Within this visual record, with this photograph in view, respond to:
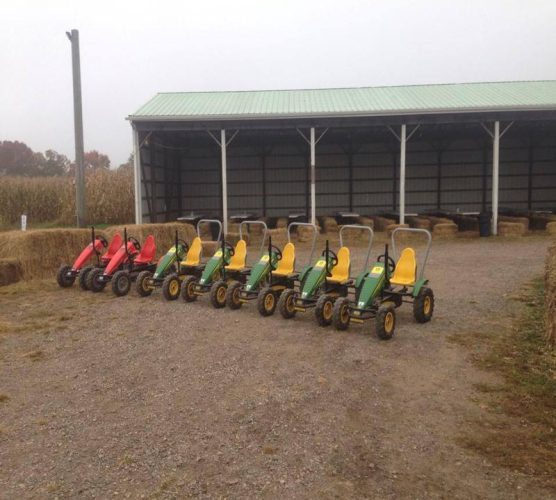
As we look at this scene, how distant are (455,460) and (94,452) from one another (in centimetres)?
232

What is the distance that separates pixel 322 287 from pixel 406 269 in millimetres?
1131

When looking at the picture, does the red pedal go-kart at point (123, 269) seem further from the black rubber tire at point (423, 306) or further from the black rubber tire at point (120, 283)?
the black rubber tire at point (423, 306)

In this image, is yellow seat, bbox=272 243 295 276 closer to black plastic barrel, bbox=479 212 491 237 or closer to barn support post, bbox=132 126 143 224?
barn support post, bbox=132 126 143 224

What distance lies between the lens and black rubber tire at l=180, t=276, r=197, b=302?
26.7 feet

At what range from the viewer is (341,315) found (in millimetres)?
6355

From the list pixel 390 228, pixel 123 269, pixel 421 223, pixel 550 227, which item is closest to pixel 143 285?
pixel 123 269

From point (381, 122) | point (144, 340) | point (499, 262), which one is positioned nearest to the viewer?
point (144, 340)

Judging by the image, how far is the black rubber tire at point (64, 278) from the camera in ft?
31.1

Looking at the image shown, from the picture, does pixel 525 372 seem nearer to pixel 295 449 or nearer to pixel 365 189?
pixel 295 449

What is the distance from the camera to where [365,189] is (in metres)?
22.3

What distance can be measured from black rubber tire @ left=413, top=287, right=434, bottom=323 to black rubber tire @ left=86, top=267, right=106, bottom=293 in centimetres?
524

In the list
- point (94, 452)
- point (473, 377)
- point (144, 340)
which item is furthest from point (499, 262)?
point (94, 452)

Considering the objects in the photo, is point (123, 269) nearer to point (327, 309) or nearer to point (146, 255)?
point (146, 255)

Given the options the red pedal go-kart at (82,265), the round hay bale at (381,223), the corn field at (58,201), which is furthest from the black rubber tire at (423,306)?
the corn field at (58,201)
